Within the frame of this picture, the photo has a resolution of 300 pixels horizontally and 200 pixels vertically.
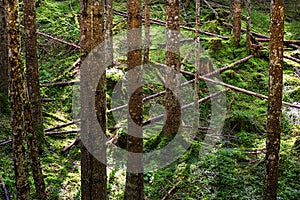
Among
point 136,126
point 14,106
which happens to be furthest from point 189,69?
point 14,106

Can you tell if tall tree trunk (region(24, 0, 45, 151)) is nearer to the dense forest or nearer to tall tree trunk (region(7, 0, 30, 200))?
the dense forest

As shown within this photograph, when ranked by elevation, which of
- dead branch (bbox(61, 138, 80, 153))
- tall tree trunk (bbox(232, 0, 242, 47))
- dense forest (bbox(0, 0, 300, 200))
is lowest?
dead branch (bbox(61, 138, 80, 153))

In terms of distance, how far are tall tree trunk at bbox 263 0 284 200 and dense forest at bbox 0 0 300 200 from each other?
19 millimetres

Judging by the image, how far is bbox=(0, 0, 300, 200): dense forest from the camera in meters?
5.89

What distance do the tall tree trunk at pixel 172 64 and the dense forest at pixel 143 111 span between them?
27 millimetres

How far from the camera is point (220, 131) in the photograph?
10.9 m

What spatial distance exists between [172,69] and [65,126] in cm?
401

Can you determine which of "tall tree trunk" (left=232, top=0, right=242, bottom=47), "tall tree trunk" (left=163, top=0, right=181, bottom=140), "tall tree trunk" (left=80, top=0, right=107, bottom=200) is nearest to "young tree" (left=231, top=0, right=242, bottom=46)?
"tall tree trunk" (left=232, top=0, right=242, bottom=47)

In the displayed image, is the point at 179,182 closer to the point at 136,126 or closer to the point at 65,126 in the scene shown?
the point at 136,126

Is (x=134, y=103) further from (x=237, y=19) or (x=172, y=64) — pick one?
(x=237, y=19)

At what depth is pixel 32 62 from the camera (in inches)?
344

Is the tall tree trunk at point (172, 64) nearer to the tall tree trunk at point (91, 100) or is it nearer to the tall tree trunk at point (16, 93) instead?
the tall tree trunk at point (91, 100)

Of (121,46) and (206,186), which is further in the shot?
(121,46)

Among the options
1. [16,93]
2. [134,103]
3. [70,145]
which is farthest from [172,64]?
[16,93]
